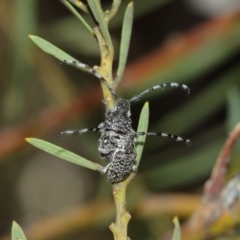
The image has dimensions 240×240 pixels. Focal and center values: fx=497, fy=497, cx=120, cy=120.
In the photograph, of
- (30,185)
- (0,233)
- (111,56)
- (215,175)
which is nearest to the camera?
(111,56)

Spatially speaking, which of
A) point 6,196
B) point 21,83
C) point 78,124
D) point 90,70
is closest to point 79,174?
point 6,196

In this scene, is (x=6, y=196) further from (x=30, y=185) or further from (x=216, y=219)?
(x=216, y=219)

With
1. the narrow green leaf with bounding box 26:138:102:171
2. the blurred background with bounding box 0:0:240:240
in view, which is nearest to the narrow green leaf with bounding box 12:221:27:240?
the narrow green leaf with bounding box 26:138:102:171

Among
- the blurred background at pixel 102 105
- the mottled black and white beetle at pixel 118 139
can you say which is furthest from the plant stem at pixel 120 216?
the blurred background at pixel 102 105

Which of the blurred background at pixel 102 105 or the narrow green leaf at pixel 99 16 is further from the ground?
the blurred background at pixel 102 105

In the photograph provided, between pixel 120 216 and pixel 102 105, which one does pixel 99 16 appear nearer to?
pixel 120 216

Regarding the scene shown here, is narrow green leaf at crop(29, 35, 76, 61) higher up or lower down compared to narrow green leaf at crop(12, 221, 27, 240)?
higher up

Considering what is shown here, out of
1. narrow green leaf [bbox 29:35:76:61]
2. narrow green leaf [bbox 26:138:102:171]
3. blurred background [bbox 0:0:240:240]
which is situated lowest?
narrow green leaf [bbox 26:138:102:171]

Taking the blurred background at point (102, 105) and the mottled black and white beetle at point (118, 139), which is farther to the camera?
the blurred background at point (102, 105)

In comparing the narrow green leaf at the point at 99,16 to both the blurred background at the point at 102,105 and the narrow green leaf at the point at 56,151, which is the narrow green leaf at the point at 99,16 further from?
the blurred background at the point at 102,105

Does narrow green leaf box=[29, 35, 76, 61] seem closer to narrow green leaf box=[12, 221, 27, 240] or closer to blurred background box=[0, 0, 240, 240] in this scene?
narrow green leaf box=[12, 221, 27, 240]

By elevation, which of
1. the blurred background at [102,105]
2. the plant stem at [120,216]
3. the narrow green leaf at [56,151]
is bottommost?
the plant stem at [120,216]
